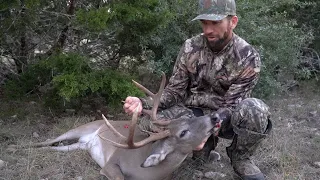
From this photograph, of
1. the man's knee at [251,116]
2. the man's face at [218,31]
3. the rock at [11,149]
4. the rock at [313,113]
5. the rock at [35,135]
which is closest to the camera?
the man's knee at [251,116]

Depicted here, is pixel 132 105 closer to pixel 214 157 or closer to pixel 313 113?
pixel 214 157

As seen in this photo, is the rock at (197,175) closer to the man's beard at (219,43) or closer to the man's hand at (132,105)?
the man's hand at (132,105)

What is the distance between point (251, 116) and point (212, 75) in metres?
0.62

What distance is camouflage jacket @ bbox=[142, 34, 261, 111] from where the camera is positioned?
423cm

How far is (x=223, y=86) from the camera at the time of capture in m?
4.41

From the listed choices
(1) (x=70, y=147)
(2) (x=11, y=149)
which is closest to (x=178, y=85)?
(1) (x=70, y=147)

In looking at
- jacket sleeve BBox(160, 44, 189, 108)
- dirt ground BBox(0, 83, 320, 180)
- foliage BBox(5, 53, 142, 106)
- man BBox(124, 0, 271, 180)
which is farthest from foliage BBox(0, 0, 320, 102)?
man BBox(124, 0, 271, 180)

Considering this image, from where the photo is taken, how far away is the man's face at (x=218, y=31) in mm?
4109

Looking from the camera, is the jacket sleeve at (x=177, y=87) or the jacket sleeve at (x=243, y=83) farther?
the jacket sleeve at (x=177, y=87)

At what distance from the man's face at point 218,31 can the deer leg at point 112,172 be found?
1.34m

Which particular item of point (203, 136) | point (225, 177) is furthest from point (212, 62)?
point (225, 177)

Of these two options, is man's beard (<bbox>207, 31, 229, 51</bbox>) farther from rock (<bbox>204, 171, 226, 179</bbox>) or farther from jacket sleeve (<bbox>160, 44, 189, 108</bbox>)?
rock (<bbox>204, 171, 226, 179</bbox>)

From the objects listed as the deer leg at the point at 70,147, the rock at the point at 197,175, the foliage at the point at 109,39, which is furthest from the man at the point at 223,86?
the deer leg at the point at 70,147

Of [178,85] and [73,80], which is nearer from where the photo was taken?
[178,85]
